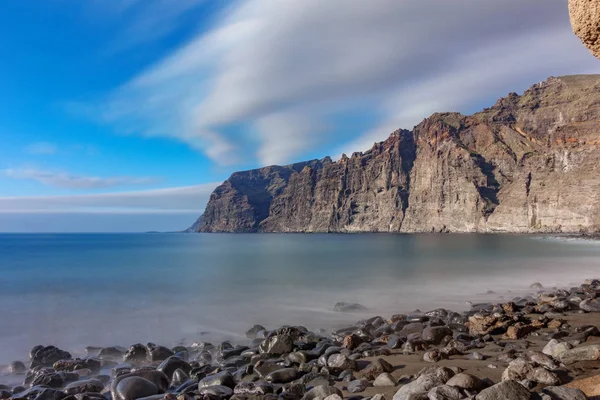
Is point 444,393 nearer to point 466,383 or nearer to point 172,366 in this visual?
point 466,383

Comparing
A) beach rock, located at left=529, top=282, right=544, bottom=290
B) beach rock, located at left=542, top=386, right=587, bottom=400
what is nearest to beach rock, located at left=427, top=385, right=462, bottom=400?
beach rock, located at left=542, top=386, right=587, bottom=400

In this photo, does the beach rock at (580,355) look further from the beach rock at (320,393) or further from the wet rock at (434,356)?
the beach rock at (320,393)

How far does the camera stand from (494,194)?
528ft

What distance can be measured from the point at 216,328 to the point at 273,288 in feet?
33.5

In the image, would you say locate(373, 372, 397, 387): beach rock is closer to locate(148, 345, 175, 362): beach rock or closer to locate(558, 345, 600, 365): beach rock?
locate(558, 345, 600, 365): beach rock

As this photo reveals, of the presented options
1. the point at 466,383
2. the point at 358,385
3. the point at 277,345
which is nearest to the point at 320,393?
the point at 358,385

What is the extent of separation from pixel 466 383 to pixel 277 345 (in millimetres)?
5691

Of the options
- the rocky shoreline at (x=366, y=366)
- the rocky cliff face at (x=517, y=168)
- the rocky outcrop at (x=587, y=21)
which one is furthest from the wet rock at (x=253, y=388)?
the rocky cliff face at (x=517, y=168)

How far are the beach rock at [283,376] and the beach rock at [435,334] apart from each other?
3.65m

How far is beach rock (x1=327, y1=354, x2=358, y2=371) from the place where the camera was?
25.1 feet

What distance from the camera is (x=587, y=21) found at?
6.37 m

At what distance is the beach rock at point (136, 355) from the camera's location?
10258 mm

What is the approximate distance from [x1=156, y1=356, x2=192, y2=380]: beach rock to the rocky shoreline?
2 centimetres

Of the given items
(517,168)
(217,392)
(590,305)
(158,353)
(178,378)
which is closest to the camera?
(217,392)
